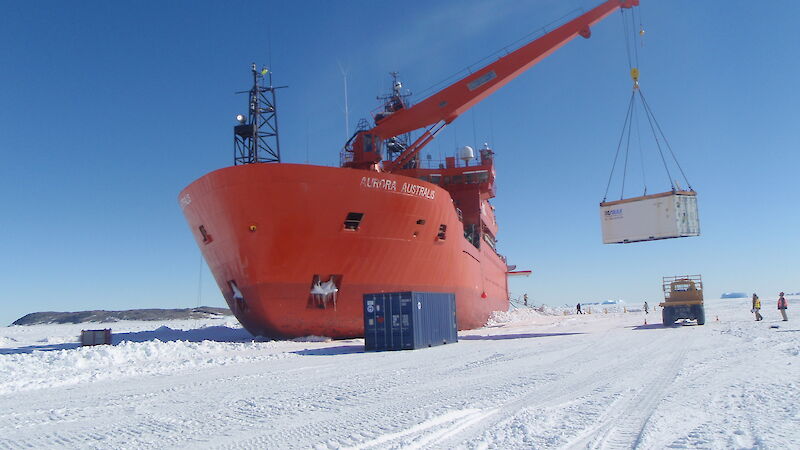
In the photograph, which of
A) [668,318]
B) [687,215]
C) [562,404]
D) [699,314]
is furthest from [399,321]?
[699,314]

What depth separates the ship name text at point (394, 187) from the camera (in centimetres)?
1983

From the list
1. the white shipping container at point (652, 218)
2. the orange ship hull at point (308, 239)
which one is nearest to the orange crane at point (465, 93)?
the orange ship hull at point (308, 239)

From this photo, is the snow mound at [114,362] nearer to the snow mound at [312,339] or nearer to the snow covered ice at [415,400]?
the snow covered ice at [415,400]

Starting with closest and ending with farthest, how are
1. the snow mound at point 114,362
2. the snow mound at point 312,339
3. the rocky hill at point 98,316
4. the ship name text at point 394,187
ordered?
the snow mound at point 114,362 → the snow mound at point 312,339 → the ship name text at point 394,187 → the rocky hill at point 98,316

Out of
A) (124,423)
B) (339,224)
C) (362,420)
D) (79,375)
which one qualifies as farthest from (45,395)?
(339,224)

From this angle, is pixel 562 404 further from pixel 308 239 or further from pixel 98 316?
pixel 98 316

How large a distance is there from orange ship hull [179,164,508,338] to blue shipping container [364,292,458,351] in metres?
2.22

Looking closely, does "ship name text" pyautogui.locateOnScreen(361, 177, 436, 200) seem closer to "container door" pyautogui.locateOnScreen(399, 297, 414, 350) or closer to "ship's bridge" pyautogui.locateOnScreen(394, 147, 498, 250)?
"container door" pyautogui.locateOnScreen(399, 297, 414, 350)

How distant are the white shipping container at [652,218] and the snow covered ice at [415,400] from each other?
27.5ft

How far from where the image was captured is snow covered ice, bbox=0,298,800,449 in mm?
5633

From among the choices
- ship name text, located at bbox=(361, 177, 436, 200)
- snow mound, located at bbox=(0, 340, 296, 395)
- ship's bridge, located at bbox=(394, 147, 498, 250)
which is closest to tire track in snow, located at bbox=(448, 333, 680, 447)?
snow mound, located at bbox=(0, 340, 296, 395)

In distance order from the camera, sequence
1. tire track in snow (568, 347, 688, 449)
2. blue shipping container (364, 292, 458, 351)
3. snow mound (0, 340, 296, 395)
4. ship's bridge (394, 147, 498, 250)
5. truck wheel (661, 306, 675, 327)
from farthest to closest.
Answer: ship's bridge (394, 147, 498, 250) < truck wheel (661, 306, 675, 327) < blue shipping container (364, 292, 458, 351) < snow mound (0, 340, 296, 395) < tire track in snow (568, 347, 688, 449)

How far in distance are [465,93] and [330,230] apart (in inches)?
379

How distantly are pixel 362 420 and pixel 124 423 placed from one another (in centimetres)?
293
